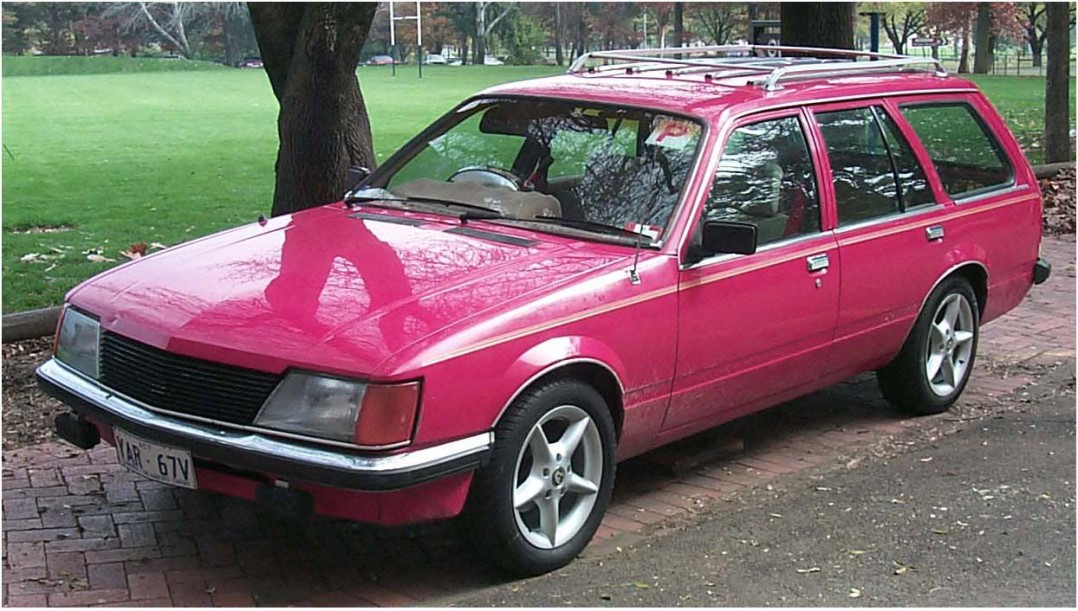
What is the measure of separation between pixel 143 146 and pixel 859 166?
22431 mm

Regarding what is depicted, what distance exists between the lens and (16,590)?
4.55m

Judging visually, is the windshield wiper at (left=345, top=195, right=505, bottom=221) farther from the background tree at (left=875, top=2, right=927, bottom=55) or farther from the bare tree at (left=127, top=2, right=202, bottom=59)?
the background tree at (left=875, top=2, right=927, bottom=55)

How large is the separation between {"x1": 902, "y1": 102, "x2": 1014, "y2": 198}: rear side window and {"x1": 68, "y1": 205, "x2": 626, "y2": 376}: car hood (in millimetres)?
2413

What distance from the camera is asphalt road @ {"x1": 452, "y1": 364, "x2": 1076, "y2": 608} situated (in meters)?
4.55

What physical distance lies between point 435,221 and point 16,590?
2.11 metres

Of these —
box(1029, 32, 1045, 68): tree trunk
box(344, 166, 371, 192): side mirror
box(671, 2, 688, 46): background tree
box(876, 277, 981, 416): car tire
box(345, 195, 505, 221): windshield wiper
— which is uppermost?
box(671, 2, 688, 46): background tree

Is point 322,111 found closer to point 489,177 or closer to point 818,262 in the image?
point 489,177

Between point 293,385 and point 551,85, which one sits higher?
point 551,85

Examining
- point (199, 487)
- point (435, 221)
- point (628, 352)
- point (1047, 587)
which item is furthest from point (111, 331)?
point (1047, 587)

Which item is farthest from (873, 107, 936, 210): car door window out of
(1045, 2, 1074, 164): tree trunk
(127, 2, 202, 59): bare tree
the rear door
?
(127, 2, 202, 59): bare tree

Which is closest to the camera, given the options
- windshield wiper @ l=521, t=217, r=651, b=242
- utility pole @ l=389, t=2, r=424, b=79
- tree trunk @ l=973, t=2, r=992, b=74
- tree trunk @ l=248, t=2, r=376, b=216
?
windshield wiper @ l=521, t=217, r=651, b=242

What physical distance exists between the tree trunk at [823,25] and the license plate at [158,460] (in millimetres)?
7760

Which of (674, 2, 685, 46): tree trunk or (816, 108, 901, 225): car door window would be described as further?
(674, 2, 685, 46): tree trunk

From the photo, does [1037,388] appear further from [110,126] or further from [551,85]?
[110,126]
